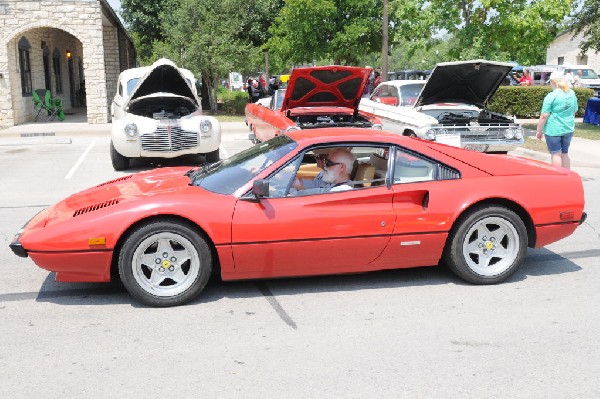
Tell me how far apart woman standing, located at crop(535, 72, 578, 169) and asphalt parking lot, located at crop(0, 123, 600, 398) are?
11.8 ft

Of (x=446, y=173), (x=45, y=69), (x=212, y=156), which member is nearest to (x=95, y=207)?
(x=446, y=173)

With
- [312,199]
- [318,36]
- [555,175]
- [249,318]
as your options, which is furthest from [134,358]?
[318,36]

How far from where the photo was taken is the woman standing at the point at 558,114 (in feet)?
29.1

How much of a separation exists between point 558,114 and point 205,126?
19.9ft

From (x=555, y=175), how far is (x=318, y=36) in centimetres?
2049

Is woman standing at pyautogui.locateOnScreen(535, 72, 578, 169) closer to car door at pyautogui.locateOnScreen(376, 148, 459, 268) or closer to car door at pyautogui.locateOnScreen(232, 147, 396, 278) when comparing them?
car door at pyautogui.locateOnScreen(376, 148, 459, 268)

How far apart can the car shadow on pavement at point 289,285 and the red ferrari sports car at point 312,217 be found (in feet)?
0.73

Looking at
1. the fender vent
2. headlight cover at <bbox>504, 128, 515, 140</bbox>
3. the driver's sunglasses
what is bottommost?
headlight cover at <bbox>504, 128, 515, 140</bbox>

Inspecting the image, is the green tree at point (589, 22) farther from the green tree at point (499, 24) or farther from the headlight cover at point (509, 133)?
the headlight cover at point (509, 133)

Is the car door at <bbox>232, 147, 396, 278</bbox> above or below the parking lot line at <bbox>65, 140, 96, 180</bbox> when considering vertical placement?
above

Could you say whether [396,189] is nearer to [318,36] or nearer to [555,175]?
[555,175]

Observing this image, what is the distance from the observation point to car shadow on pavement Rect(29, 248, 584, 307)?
4902mm

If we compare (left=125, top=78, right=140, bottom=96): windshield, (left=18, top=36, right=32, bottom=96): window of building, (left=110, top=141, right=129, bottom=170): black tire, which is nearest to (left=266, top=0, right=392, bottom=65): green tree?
(left=18, top=36, right=32, bottom=96): window of building

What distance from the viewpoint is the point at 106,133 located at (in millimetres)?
17844
